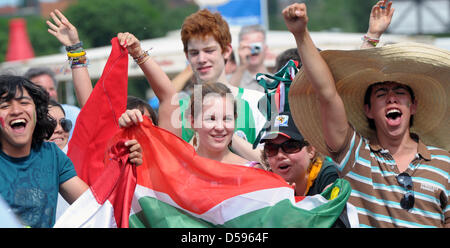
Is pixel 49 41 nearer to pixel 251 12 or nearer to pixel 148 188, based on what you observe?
pixel 251 12

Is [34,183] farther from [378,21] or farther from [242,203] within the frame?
[378,21]

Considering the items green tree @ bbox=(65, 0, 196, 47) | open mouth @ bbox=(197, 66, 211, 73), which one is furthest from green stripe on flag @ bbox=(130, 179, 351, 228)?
green tree @ bbox=(65, 0, 196, 47)

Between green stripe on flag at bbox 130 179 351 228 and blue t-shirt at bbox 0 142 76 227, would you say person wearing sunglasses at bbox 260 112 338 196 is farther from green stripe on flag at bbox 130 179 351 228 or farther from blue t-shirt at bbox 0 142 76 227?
blue t-shirt at bbox 0 142 76 227

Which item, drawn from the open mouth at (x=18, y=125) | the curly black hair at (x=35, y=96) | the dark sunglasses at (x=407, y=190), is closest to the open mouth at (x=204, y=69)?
the curly black hair at (x=35, y=96)

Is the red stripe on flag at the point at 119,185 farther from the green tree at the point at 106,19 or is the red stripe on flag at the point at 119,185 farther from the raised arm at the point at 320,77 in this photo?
the green tree at the point at 106,19

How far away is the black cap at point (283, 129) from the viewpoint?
12.5 feet

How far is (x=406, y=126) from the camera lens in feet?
11.9

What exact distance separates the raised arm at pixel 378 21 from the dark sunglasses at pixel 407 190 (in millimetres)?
812

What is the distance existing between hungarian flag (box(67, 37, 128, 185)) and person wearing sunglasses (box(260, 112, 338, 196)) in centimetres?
84

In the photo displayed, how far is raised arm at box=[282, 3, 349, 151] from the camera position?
319 cm

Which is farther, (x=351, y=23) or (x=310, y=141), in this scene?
(x=351, y=23)
